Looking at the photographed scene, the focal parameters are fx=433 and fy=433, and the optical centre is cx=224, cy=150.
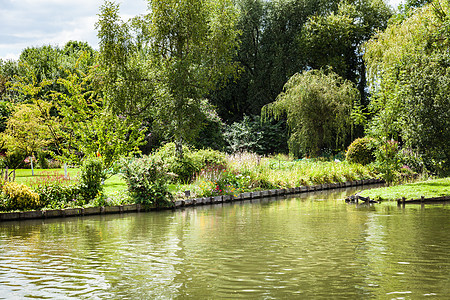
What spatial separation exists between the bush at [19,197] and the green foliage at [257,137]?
1901 centimetres

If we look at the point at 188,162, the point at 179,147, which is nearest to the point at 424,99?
the point at 188,162

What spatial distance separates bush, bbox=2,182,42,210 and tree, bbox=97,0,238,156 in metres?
6.79

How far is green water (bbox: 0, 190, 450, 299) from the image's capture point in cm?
504

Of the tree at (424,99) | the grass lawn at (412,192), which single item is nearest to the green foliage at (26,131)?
the grass lawn at (412,192)

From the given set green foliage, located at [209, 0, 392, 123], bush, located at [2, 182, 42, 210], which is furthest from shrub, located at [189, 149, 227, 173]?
green foliage, located at [209, 0, 392, 123]

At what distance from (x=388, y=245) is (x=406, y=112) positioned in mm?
10611

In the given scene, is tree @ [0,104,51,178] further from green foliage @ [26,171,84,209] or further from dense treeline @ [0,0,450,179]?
green foliage @ [26,171,84,209]

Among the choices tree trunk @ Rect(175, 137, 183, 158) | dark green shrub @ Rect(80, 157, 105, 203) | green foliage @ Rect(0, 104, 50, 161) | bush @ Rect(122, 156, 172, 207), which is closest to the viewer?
dark green shrub @ Rect(80, 157, 105, 203)

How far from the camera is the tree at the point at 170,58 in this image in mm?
17953

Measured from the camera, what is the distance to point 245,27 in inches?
1375

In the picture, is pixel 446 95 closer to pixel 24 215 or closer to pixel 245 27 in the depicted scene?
pixel 24 215

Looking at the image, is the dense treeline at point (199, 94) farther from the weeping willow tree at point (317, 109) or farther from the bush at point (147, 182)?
the bush at point (147, 182)

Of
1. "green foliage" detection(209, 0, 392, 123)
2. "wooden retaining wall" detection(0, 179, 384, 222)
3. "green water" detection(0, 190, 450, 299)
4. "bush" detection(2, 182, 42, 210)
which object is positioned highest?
→ "green foliage" detection(209, 0, 392, 123)

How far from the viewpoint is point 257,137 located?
31094mm
